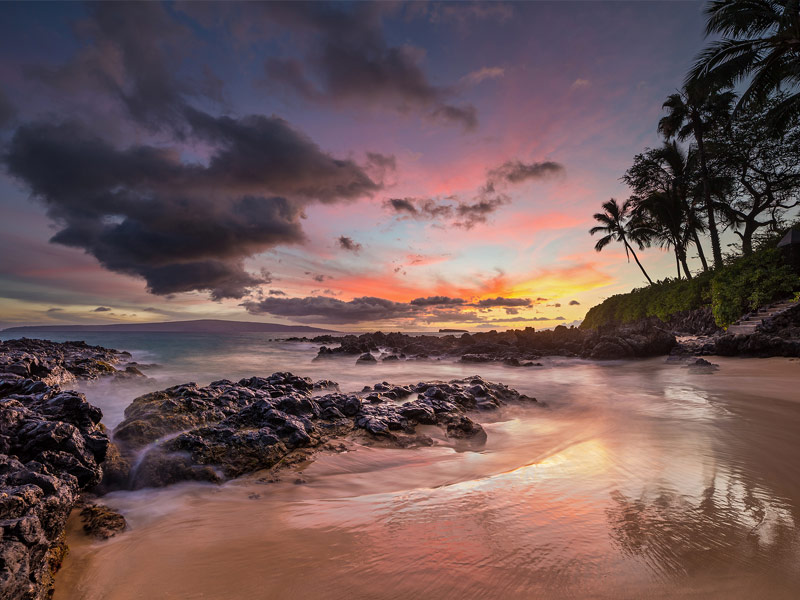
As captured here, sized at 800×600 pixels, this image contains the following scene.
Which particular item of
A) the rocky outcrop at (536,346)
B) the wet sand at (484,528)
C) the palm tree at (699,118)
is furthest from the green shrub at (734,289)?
the wet sand at (484,528)

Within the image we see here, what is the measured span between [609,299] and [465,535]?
1346 inches

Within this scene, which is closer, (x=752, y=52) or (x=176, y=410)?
(x=176, y=410)

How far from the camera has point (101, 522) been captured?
2.50m

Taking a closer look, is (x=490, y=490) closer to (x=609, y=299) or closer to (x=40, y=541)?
(x=40, y=541)

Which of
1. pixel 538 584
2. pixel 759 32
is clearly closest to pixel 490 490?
pixel 538 584

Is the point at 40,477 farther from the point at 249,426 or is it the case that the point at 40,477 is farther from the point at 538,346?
the point at 538,346

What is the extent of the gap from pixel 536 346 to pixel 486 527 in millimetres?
20526

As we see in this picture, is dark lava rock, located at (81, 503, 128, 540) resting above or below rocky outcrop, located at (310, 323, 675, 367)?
below

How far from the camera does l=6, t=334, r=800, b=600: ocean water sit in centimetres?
178

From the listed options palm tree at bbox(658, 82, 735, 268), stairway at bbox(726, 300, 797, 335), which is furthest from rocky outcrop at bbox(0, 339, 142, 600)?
palm tree at bbox(658, 82, 735, 268)

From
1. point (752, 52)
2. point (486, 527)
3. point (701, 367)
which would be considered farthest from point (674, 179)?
point (486, 527)

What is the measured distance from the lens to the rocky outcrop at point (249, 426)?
11.7 ft

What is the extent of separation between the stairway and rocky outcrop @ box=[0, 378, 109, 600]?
681 inches

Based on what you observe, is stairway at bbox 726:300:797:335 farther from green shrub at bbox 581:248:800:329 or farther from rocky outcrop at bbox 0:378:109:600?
rocky outcrop at bbox 0:378:109:600
